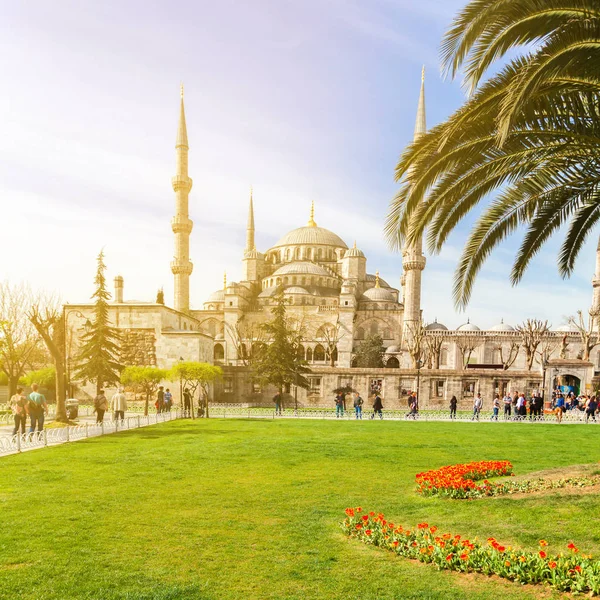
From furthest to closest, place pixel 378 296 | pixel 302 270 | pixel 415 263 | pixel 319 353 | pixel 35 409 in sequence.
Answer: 1. pixel 302 270
2. pixel 378 296
3. pixel 319 353
4. pixel 415 263
5. pixel 35 409

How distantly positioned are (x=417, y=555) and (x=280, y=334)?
22750mm

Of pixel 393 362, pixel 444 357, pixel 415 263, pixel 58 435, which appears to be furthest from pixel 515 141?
pixel 444 357

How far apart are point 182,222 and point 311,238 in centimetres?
2764

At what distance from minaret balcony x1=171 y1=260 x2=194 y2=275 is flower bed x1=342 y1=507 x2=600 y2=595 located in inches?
1439

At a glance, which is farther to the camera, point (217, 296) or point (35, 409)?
point (217, 296)

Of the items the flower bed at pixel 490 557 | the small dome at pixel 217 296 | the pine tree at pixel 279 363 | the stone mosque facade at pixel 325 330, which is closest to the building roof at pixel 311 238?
the stone mosque facade at pixel 325 330

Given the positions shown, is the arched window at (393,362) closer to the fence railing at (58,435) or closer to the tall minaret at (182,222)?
the tall minaret at (182,222)

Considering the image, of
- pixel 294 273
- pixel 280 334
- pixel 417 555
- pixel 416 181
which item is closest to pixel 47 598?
pixel 417 555

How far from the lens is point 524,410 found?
22016 millimetres

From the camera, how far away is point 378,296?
56344 mm

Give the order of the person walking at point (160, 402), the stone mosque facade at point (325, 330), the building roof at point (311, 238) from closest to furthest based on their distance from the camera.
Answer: the person walking at point (160, 402) < the stone mosque facade at point (325, 330) < the building roof at point (311, 238)

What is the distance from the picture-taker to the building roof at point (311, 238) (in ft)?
216

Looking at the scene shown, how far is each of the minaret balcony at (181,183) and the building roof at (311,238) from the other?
26.2 meters

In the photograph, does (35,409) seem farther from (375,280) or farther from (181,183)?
(375,280)
